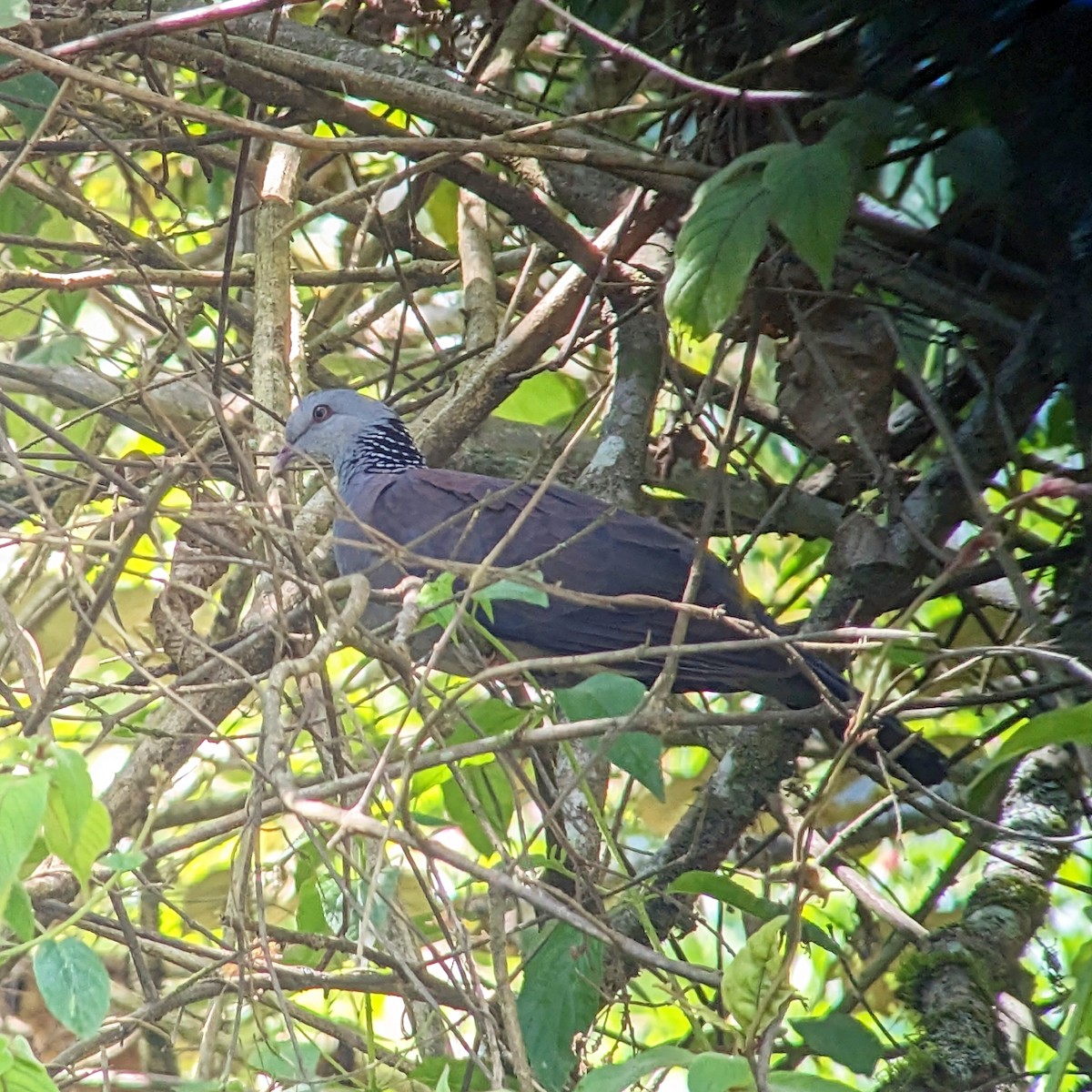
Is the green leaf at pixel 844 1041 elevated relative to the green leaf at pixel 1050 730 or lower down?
lower down

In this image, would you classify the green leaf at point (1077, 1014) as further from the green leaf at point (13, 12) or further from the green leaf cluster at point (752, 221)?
the green leaf at point (13, 12)

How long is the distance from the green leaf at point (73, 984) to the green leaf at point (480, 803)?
2.55 ft

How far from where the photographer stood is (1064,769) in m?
3.23

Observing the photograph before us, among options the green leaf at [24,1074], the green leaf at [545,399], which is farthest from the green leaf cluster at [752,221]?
the green leaf at [24,1074]

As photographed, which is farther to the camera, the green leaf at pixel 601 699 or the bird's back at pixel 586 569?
the bird's back at pixel 586 569

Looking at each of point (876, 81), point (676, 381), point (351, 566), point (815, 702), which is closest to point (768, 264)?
point (676, 381)

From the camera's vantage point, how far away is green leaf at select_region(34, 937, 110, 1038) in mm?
1573

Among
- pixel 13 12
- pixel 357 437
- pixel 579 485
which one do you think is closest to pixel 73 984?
pixel 13 12

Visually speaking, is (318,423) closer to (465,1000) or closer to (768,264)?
(768,264)

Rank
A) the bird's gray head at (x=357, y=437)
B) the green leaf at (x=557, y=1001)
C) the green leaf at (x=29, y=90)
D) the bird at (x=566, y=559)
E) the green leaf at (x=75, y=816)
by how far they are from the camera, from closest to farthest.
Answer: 1. the green leaf at (x=75, y=816)
2. the green leaf at (x=557, y=1001)
3. the green leaf at (x=29, y=90)
4. the bird at (x=566, y=559)
5. the bird's gray head at (x=357, y=437)

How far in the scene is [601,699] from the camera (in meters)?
2.24

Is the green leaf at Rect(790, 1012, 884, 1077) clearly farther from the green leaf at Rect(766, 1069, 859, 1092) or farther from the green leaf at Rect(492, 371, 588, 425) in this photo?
the green leaf at Rect(492, 371, 588, 425)

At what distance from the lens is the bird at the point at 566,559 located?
349cm

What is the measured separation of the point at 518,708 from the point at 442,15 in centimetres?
227
